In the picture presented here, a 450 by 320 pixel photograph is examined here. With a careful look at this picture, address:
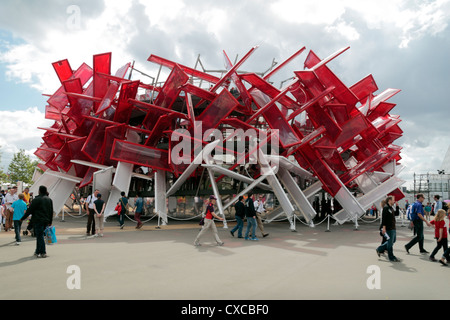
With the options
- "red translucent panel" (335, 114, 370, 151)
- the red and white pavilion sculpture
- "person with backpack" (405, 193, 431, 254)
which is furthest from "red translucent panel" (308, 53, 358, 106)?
"person with backpack" (405, 193, 431, 254)

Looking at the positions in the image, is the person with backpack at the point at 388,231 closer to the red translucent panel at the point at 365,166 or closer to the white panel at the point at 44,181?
the red translucent panel at the point at 365,166

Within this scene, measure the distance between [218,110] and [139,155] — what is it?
4.78 m

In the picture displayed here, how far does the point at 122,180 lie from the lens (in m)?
17.2

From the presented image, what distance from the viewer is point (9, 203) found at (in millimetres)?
13141

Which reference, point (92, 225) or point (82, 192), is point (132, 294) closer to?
point (92, 225)

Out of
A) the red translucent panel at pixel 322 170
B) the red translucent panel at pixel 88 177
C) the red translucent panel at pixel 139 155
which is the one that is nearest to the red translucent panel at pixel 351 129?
the red translucent panel at pixel 322 170

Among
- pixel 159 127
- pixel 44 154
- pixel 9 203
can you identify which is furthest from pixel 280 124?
pixel 44 154

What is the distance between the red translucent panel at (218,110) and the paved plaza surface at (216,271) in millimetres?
6576

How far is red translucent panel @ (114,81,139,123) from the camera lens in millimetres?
16859

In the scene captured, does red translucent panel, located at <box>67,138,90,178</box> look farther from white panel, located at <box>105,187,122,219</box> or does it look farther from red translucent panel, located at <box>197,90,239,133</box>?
red translucent panel, located at <box>197,90,239,133</box>

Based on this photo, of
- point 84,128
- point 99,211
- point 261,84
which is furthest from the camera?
point 84,128

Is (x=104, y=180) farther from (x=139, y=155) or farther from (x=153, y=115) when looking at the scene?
(x=153, y=115)
